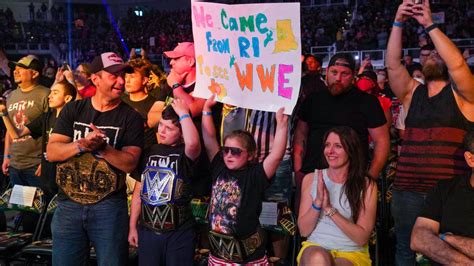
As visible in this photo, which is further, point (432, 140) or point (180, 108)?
point (180, 108)

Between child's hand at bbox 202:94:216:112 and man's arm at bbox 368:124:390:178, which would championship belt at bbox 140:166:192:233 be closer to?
child's hand at bbox 202:94:216:112

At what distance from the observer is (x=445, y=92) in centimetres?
392

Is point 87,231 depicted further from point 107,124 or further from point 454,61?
point 454,61

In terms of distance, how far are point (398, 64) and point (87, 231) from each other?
2404mm

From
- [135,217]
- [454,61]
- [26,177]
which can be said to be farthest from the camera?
[26,177]

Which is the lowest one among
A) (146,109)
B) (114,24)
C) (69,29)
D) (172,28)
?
(146,109)

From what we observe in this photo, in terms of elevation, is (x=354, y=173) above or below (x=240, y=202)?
above

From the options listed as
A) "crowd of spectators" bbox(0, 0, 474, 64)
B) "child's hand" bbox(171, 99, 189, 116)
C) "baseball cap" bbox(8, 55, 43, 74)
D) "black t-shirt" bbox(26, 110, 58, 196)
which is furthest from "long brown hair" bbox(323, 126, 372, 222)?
"crowd of spectators" bbox(0, 0, 474, 64)

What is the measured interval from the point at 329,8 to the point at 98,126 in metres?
26.9

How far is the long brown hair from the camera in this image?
3.83 meters

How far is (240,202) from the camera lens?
390 cm

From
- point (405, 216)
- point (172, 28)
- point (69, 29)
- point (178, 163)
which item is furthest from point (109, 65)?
point (69, 29)

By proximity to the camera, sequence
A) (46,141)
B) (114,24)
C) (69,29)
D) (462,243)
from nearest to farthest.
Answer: (462,243) < (46,141) < (69,29) < (114,24)

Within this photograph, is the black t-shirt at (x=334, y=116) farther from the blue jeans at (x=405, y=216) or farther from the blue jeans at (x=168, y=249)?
the blue jeans at (x=168, y=249)
